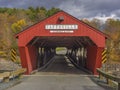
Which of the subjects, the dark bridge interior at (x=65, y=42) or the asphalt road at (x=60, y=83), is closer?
the asphalt road at (x=60, y=83)

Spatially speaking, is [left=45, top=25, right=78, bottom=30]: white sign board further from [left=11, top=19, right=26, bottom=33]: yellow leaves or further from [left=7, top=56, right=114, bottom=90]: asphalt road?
[left=11, top=19, right=26, bottom=33]: yellow leaves

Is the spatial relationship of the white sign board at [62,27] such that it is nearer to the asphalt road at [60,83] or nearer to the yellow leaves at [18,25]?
the asphalt road at [60,83]

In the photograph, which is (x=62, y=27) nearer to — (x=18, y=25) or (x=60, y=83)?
(x=60, y=83)

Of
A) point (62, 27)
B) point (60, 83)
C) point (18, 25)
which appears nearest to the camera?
point (60, 83)

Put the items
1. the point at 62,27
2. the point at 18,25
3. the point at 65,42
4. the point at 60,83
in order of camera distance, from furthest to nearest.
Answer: the point at 18,25
the point at 65,42
the point at 62,27
the point at 60,83

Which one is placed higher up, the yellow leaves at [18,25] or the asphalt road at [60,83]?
the yellow leaves at [18,25]

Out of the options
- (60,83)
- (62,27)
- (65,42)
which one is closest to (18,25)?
(65,42)

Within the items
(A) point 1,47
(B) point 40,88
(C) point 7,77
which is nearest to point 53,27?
(C) point 7,77

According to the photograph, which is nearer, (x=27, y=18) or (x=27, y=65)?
(x=27, y=65)

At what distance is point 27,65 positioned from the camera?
25.1m

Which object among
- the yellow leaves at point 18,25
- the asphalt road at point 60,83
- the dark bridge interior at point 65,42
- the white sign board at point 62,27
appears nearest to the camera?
the asphalt road at point 60,83

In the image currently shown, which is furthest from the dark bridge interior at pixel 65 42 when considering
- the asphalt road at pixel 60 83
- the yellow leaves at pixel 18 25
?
the yellow leaves at pixel 18 25

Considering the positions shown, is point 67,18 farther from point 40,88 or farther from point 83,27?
point 40,88

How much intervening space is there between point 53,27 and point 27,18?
97738mm
